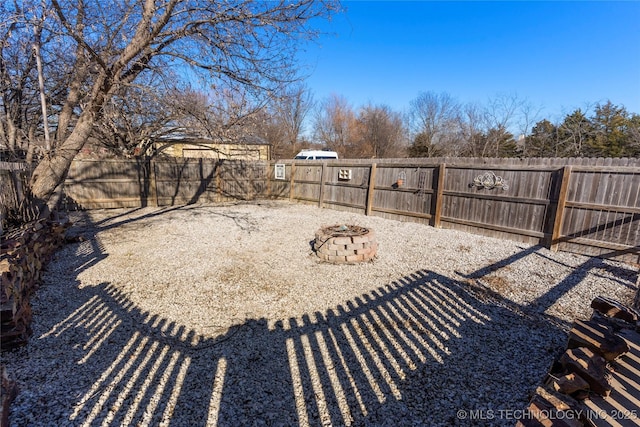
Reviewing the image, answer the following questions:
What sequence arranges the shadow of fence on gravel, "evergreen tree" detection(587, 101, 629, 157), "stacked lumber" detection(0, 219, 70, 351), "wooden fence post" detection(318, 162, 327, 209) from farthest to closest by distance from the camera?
1. "evergreen tree" detection(587, 101, 629, 157)
2. "wooden fence post" detection(318, 162, 327, 209)
3. "stacked lumber" detection(0, 219, 70, 351)
4. the shadow of fence on gravel

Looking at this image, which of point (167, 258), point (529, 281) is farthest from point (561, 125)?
point (167, 258)

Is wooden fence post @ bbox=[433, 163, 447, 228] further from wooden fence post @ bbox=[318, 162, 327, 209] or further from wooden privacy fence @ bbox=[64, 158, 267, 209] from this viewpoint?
wooden privacy fence @ bbox=[64, 158, 267, 209]

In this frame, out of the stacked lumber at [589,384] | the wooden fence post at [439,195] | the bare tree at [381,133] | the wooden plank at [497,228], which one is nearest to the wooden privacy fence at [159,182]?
the wooden fence post at [439,195]

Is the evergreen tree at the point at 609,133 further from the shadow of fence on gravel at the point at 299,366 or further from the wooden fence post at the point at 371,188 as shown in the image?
the shadow of fence on gravel at the point at 299,366

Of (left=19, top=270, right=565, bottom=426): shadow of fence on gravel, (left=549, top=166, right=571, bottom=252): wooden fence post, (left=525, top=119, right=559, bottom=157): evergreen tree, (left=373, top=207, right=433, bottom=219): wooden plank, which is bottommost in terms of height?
(left=19, top=270, right=565, bottom=426): shadow of fence on gravel

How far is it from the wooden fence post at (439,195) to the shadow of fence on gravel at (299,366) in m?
4.31

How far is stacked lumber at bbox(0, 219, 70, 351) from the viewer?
2.50 metres

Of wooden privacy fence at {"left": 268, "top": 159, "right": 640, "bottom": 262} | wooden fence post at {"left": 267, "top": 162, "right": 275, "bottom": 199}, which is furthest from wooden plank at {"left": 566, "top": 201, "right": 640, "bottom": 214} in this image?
wooden fence post at {"left": 267, "top": 162, "right": 275, "bottom": 199}

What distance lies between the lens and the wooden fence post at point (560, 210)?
18.1ft

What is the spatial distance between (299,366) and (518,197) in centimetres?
620

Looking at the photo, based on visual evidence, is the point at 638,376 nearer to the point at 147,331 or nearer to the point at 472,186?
the point at 147,331

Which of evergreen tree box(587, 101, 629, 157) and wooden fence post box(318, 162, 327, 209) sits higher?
evergreen tree box(587, 101, 629, 157)

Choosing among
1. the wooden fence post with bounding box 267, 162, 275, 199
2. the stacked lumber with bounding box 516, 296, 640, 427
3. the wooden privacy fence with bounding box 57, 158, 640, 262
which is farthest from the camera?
the wooden fence post with bounding box 267, 162, 275, 199

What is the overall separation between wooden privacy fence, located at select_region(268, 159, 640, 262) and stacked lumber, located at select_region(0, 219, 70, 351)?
7785mm
